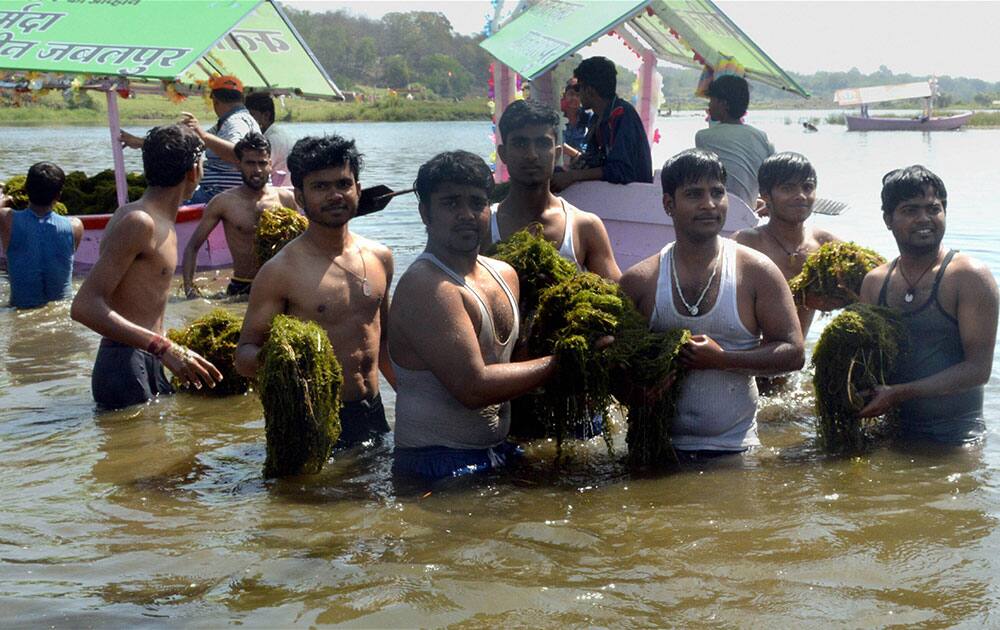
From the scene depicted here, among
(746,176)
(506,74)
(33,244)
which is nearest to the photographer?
(746,176)

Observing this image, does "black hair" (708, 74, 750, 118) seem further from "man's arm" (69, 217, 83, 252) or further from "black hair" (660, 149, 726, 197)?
"man's arm" (69, 217, 83, 252)

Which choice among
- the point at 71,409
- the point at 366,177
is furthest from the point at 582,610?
the point at 366,177

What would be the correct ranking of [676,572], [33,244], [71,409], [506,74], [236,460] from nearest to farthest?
[676,572]
[236,460]
[71,409]
[33,244]
[506,74]

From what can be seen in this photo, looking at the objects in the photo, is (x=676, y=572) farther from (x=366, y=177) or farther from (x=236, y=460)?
(x=366, y=177)

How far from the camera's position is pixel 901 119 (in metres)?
65.1

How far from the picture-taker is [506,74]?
41.3 ft

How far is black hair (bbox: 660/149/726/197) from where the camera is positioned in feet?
16.5

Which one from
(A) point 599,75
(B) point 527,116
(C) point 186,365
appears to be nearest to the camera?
(B) point 527,116

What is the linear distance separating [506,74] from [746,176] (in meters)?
4.53

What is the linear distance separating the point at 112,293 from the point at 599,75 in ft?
13.2

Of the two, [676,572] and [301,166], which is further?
[301,166]

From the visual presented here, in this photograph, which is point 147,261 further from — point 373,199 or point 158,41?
point 158,41

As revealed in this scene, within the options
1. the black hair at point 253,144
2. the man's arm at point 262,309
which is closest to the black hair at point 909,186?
the man's arm at point 262,309

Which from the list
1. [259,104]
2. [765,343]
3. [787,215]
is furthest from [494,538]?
[259,104]
